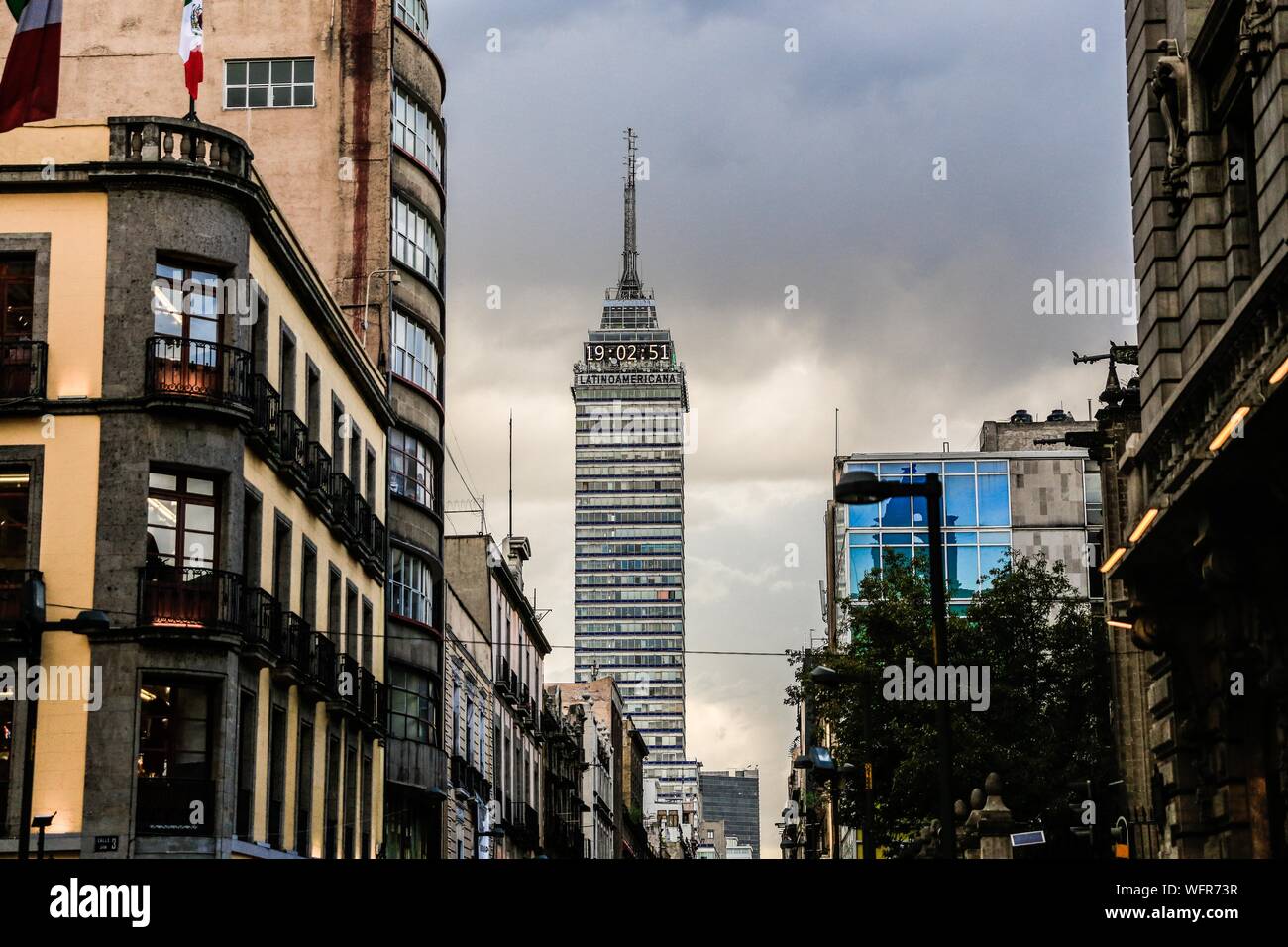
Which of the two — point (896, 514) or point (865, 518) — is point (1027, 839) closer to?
point (896, 514)

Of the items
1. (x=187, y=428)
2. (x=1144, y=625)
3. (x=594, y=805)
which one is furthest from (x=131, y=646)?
(x=594, y=805)

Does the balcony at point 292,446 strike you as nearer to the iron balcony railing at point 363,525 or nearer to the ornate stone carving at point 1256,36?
the iron balcony railing at point 363,525

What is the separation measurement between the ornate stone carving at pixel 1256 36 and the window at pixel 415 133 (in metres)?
32.8

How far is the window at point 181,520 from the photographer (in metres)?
31.4

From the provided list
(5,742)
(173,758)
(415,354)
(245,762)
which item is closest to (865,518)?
(415,354)

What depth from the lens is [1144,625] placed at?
80.0 ft

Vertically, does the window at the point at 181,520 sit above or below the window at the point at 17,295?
below

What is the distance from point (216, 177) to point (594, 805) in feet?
251

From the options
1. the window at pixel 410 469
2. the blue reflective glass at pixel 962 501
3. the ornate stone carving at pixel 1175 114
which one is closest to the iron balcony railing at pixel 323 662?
the window at pixel 410 469

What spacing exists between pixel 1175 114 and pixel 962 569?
6585 centimetres

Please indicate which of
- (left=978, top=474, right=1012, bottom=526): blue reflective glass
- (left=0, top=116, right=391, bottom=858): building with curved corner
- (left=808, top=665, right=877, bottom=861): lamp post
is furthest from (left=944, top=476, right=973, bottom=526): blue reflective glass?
(left=0, top=116, right=391, bottom=858): building with curved corner

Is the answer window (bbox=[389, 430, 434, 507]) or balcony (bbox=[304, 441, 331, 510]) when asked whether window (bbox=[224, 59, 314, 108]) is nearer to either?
window (bbox=[389, 430, 434, 507])

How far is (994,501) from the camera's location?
90875mm
